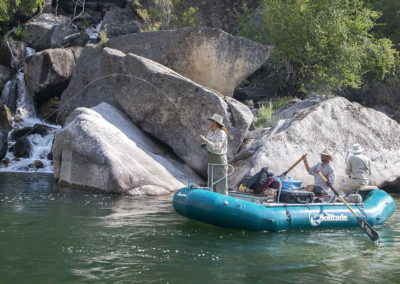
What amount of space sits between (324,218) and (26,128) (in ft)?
44.3

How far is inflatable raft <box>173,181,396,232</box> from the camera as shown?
340 inches

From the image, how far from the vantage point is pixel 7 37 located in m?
25.1

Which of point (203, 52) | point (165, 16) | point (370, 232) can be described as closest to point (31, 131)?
point (203, 52)

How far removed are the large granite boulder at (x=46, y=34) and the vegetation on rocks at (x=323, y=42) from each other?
989 cm

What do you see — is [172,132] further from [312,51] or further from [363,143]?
[312,51]

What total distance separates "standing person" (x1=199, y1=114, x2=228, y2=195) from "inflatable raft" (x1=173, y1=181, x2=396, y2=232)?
340mm

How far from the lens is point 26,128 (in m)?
19.6

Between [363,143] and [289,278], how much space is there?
9.56 meters

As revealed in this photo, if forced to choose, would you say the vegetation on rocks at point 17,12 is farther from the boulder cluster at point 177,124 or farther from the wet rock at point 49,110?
the boulder cluster at point 177,124

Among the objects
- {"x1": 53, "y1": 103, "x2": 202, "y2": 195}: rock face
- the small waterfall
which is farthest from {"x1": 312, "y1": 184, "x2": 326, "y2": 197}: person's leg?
the small waterfall

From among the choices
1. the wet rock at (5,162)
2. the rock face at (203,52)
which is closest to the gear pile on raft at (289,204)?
the rock face at (203,52)

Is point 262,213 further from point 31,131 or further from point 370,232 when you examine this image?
point 31,131

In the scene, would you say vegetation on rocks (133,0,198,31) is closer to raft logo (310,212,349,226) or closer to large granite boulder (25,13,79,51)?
large granite boulder (25,13,79,51)

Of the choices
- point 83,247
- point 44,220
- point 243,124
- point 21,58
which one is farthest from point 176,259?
point 21,58
